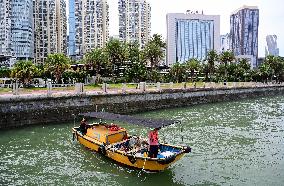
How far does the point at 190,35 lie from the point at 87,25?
185 feet

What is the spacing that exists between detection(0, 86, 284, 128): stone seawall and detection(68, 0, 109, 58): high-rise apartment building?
78.1 metres

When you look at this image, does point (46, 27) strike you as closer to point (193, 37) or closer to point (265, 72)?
point (265, 72)

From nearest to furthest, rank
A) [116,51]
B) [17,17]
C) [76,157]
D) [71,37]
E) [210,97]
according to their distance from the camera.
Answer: [76,157] < [210,97] < [116,51] < [17,17] < [71,37]

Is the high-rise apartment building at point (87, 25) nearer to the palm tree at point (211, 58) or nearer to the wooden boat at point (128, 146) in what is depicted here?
the palm tree at point (211, 58)

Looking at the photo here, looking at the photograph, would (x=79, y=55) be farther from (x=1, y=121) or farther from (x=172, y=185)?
(x=172, y=185)

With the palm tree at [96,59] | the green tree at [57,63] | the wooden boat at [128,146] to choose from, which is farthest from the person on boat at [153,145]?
the palm tree at [96,59]

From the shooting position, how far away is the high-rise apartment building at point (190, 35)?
155m

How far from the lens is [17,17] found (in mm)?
103438

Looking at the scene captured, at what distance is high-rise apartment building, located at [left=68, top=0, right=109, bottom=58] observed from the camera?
122m

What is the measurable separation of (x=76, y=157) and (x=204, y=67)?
244 ft

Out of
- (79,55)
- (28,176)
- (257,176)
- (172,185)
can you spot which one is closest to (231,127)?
(257,176)

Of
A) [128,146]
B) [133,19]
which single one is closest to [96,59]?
[128,146]

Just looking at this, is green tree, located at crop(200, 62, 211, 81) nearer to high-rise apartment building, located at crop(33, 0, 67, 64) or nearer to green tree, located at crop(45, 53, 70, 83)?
green tree, located at crop(45, 53, 70, 83)

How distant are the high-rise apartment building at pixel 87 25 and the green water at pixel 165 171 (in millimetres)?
99058
